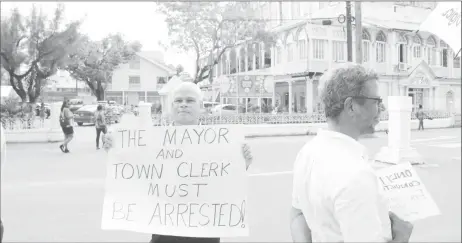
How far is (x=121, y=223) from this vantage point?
238 centimetres

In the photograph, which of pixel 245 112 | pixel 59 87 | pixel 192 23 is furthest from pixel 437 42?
pixel 59 87

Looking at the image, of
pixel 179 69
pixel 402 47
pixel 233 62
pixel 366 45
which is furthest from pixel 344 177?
pixel 366 45

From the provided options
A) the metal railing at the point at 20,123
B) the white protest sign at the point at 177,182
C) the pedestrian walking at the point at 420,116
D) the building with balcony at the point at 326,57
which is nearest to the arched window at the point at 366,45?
the building with balcony at the point at 326,57

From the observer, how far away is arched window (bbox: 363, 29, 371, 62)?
41.1ft

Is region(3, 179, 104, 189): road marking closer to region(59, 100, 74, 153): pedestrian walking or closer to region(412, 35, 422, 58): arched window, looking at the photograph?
region(59, 100, 74, 153): pedestrian walking

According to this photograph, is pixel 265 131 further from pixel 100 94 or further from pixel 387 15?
pixel 100 94

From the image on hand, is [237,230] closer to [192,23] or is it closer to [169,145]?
[169,145]

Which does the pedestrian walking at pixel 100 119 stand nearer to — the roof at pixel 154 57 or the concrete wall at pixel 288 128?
the roof at pixel 154 57

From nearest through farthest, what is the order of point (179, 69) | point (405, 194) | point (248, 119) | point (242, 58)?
point (405, 194), point (179, 69), point (242, 58), point (248, 119)

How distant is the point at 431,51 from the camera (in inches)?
397

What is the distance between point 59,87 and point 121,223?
4866 mm

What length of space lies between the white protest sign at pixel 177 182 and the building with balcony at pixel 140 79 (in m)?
2.89

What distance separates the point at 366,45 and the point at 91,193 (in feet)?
31.6

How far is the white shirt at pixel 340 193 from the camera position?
4.20 ft
